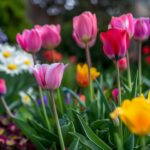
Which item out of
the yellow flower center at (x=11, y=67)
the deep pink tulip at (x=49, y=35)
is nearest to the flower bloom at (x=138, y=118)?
the deep pink tulip at (x=49, y=35)

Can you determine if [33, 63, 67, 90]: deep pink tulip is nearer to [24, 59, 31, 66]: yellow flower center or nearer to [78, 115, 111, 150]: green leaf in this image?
[78, 115, 111, 150]: green leaf

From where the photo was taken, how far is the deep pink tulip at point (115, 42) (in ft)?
4.28

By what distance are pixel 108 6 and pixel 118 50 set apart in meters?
9.82

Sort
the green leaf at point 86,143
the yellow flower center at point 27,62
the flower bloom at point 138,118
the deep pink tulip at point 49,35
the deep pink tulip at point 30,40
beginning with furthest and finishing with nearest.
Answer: the yellow flower center at point 27,62 → the deep pink tulip at point 49,35 → the deep pink tulip at point 30,40 → the green leaf at point 86,143 → the flower bloom at point 138,118

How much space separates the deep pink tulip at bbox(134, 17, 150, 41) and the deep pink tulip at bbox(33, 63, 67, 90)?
0.38 metres

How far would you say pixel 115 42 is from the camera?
133 centimetres

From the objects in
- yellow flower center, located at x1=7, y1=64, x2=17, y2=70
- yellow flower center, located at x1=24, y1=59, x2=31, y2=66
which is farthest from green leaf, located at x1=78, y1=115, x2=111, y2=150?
yellow flower center, located at x1=24, y1=59, x2=31, y2=66

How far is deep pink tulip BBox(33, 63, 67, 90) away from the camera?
1268mm

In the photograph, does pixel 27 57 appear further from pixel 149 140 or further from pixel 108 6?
pixel 108 6

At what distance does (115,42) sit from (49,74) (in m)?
0.21

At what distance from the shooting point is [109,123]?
4.97 ft

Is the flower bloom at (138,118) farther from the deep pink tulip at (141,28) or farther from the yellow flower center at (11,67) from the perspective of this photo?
the yellow flower center at (11,67)

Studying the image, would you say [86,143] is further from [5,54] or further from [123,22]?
[5,54]

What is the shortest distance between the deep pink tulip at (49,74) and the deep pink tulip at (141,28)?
0.38m
